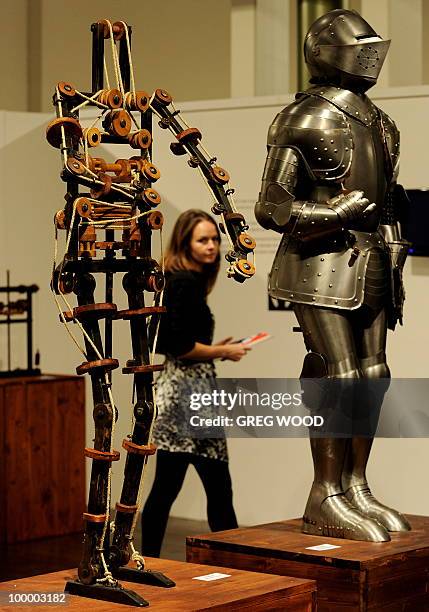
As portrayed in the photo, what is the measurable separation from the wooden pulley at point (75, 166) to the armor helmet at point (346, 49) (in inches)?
59.9

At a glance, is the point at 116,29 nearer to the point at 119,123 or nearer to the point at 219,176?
the point at 119,123

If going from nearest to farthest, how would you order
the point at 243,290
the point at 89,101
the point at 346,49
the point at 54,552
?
the point at 89,101 < the point at 346,49 < the point at 54,552 < the point at 243,290

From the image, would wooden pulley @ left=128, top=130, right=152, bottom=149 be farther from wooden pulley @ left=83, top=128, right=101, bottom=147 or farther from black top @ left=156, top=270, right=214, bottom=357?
black top @ left=156, top=270, right=214, bottom=357

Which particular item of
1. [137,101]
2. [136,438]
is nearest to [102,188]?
[137,101]

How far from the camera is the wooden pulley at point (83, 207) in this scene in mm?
3740

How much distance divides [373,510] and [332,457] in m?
0.26

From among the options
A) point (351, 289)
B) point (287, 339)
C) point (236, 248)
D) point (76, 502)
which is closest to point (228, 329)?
point (287, 339)

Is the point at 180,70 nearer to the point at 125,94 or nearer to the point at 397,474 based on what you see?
the point at 397,474

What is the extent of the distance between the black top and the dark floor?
4.16ft

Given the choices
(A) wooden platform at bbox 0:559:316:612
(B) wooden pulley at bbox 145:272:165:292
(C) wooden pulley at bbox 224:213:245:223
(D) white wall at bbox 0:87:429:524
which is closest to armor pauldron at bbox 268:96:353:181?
(C) wooden pulley at bbox 224:213:245:223

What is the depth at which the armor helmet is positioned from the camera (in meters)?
4.91

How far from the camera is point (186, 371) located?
5.93 m

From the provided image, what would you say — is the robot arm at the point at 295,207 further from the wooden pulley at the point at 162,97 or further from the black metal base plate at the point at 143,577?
the black metal base plate at the point at 143,577

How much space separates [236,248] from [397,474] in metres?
3.19
